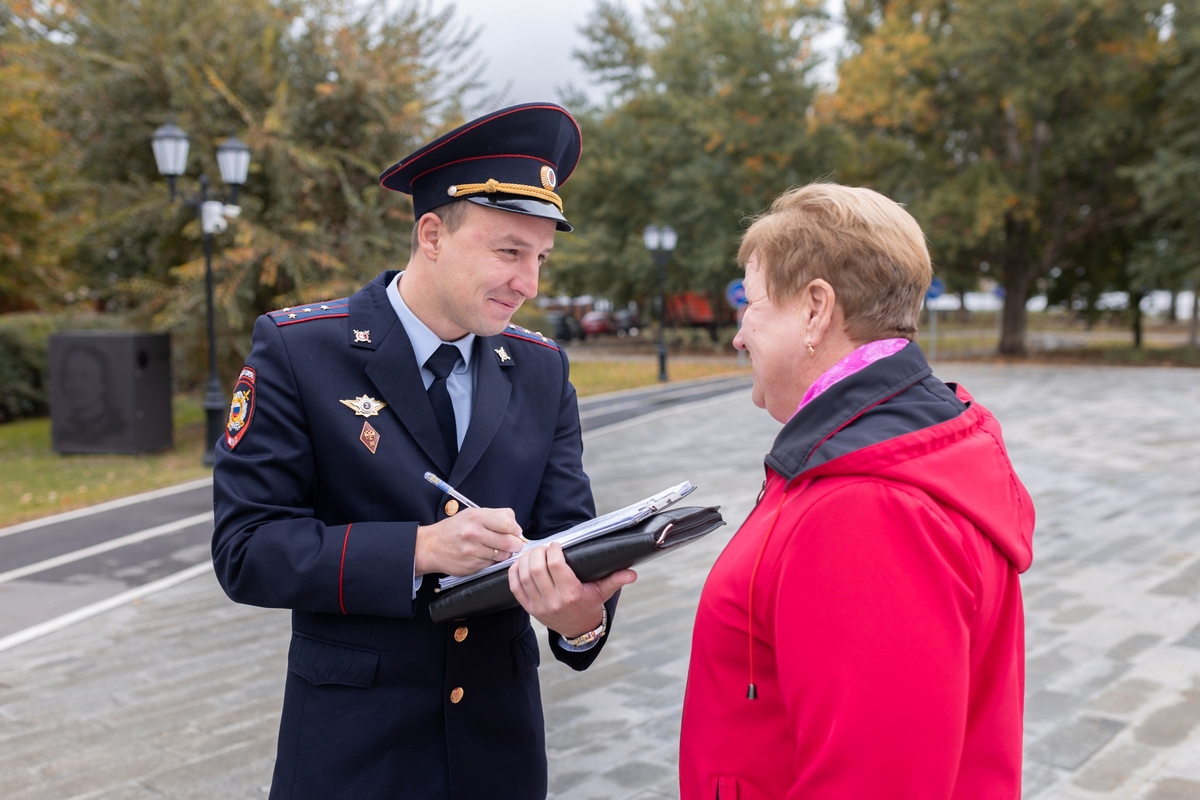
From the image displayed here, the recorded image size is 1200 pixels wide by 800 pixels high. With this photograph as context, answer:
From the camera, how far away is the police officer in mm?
1668

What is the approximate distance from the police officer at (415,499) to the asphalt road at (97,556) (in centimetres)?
438

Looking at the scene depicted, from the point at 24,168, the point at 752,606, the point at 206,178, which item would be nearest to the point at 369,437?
the point at 752,606

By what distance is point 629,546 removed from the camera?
150 cm

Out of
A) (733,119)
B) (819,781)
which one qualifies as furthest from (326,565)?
(733,119)

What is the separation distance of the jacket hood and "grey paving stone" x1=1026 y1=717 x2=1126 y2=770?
2.66 metres

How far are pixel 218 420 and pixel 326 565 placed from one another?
1093cm

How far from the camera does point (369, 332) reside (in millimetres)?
1899

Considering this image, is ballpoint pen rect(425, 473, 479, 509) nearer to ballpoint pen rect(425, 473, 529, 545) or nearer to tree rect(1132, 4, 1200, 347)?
ballpoint pen rect(425, 473, 529, 545)

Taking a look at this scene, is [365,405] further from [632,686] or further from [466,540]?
[632,686]

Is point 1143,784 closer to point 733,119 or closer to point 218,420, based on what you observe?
point 218,420

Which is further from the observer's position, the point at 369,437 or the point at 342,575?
the point at 369,437

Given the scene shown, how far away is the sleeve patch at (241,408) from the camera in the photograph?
1736 millimetres

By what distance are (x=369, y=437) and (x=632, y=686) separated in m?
2.93

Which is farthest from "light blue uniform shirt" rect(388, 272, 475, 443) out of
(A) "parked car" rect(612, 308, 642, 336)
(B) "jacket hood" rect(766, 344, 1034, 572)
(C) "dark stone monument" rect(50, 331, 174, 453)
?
(A) "parked car" rect(612, 308, 642, 336)
